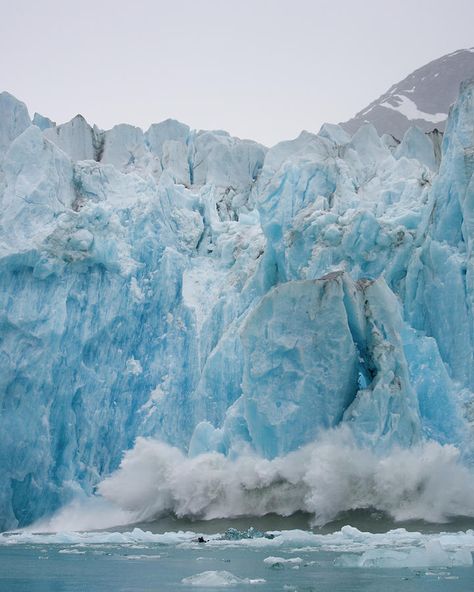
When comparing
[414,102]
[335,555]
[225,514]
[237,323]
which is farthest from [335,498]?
[414,102]

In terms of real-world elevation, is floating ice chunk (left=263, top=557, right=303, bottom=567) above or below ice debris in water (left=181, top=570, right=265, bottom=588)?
below

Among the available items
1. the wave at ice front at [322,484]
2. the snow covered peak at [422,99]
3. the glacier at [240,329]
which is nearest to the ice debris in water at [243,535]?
the wave at ice front at [322,484]

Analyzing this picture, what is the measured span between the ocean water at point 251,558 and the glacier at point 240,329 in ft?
5.46

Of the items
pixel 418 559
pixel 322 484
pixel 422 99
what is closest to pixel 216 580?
pixel 418 559

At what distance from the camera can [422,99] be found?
5128 cm

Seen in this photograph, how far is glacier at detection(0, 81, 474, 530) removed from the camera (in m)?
24.3

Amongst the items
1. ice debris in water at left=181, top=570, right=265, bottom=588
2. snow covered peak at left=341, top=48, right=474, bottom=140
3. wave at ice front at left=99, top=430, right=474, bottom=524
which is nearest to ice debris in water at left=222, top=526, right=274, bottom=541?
wave at ice front at left=99, top=430, right=474, bottom=524

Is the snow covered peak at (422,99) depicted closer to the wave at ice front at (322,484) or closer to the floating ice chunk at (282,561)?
the wave at ice front at (322,484)

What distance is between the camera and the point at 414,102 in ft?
169

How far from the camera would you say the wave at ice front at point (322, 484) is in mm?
22766

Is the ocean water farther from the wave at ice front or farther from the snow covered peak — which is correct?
the snow covered peak

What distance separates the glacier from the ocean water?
5.46 feet

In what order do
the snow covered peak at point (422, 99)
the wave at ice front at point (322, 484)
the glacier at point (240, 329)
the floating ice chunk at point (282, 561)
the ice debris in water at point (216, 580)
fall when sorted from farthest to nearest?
the snow covered peak at point (422, 99), the glacier at point (240, 329), the wave at ice front at point (322, 484), the floating ice chunk at point (282, 561), the ice debris in water at point (216, 580)

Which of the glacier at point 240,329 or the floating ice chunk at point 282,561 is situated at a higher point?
the glacier at point 240,329
